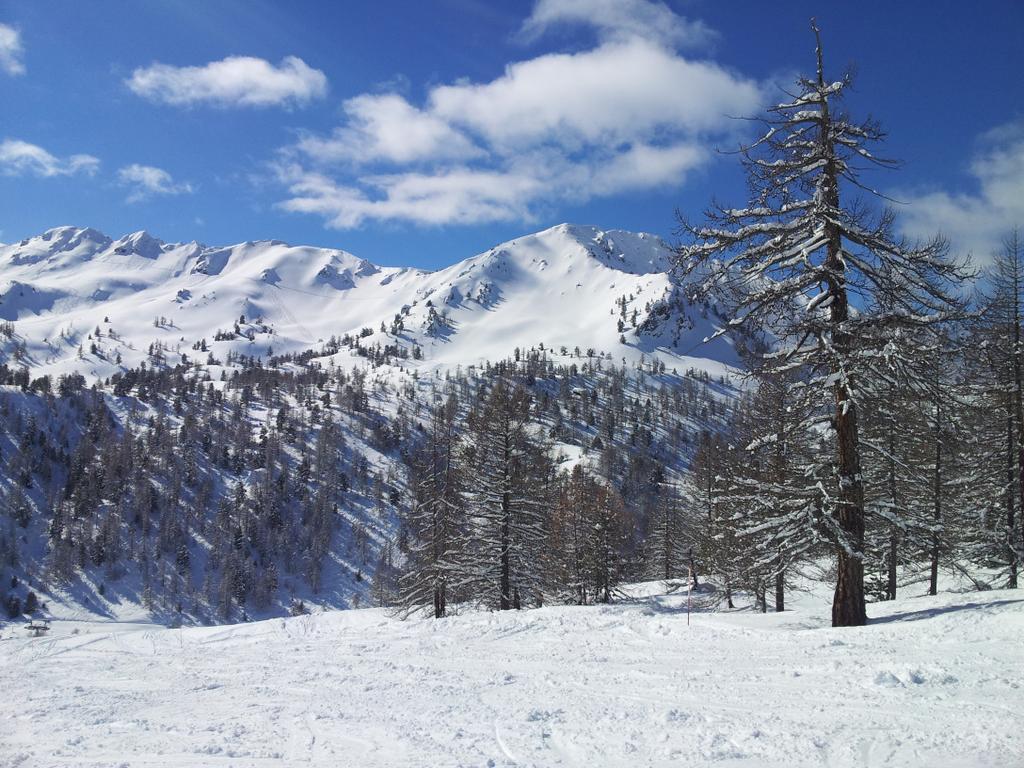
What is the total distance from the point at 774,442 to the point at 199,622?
450 feet

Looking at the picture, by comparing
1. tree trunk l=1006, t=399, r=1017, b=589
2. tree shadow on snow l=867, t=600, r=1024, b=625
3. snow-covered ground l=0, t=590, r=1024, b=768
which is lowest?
snow-covered ground l=0, t=590, r=1024, b=768

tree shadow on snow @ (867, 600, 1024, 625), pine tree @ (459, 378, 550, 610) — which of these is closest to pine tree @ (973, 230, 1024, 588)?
tree shadow on snow @ (867, 600, 1024, 625)

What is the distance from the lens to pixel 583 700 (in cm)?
826

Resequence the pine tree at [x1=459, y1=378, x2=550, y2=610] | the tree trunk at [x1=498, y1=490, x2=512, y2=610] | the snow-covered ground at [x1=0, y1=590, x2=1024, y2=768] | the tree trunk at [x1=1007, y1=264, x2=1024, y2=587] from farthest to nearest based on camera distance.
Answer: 1. the pine tree at [x1=459, y1=378, x2=550, y2=610]
2. the tree trunk at [x1=498, y1=490, x2=512, y2=610]
3. the tree trunk at [x1=1007, y1=264, x2=1024, y2=587]
4. the snow-covered ground at [x1=0, y1=590, x2=1024, y2=768]

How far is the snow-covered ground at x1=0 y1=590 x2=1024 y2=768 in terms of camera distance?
252 inches

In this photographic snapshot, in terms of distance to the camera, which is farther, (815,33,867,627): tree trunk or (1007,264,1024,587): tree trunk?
(1007,264,1024,587): tree trunk

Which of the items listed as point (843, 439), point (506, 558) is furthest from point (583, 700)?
point (506, 558)

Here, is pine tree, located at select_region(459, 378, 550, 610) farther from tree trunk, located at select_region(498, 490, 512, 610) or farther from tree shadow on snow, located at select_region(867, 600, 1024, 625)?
tree shadow on snow, located at select_region(867, 600, 1024, 625)

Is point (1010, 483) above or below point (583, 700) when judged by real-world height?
above

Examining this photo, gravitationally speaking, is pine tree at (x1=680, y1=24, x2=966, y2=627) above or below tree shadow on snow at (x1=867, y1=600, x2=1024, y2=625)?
above

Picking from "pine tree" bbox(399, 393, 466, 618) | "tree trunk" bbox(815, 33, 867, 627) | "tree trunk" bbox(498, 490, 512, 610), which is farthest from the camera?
"pine tree" bbox(399, 393, 466, 618)

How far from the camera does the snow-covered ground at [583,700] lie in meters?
6.39

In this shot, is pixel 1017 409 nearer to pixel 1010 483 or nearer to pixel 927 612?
pixel 1010 483

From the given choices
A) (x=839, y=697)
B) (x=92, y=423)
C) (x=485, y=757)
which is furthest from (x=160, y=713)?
(x=92, y=423)
